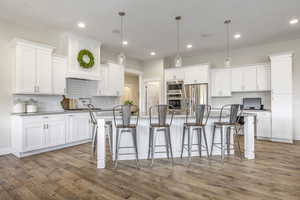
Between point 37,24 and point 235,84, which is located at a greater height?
point 37,24

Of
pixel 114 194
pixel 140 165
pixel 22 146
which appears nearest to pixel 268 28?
pixel 140 165

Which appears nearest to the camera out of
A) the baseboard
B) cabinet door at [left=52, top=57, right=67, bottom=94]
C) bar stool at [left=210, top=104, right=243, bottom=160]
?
bar stool at [left=210, top=104, right=243, bottom=160]

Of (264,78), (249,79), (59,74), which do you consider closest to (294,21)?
(264,78)

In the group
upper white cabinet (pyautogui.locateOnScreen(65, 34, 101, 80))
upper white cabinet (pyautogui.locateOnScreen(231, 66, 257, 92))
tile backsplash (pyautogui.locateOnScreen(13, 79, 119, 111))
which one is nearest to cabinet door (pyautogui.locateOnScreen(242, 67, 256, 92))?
upper white cabinet (pyautogui.locateOnScreen(231, 66, 257, 92))

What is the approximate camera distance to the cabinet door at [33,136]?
11.6ft

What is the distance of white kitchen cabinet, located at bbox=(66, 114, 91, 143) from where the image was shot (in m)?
4.32

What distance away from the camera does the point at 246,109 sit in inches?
215

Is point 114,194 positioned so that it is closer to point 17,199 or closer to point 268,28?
point 17,199

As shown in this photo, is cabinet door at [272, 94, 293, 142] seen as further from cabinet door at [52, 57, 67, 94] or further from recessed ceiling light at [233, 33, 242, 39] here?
cabinet door at [52, 57, 67, 94]

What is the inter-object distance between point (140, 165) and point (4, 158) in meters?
2.87

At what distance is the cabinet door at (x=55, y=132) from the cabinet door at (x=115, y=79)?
2018 mm

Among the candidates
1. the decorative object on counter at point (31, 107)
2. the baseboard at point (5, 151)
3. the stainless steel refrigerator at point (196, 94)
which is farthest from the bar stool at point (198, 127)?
the baseboard at point (5, 151)

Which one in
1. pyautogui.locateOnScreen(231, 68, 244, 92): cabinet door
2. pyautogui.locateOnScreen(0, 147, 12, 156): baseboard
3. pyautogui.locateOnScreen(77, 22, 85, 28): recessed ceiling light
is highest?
pyautogui.locateOnScreen(77, 22, 85, 28): recessed ceiling light

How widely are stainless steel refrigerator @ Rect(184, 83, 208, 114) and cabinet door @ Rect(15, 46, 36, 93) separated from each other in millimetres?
4527
